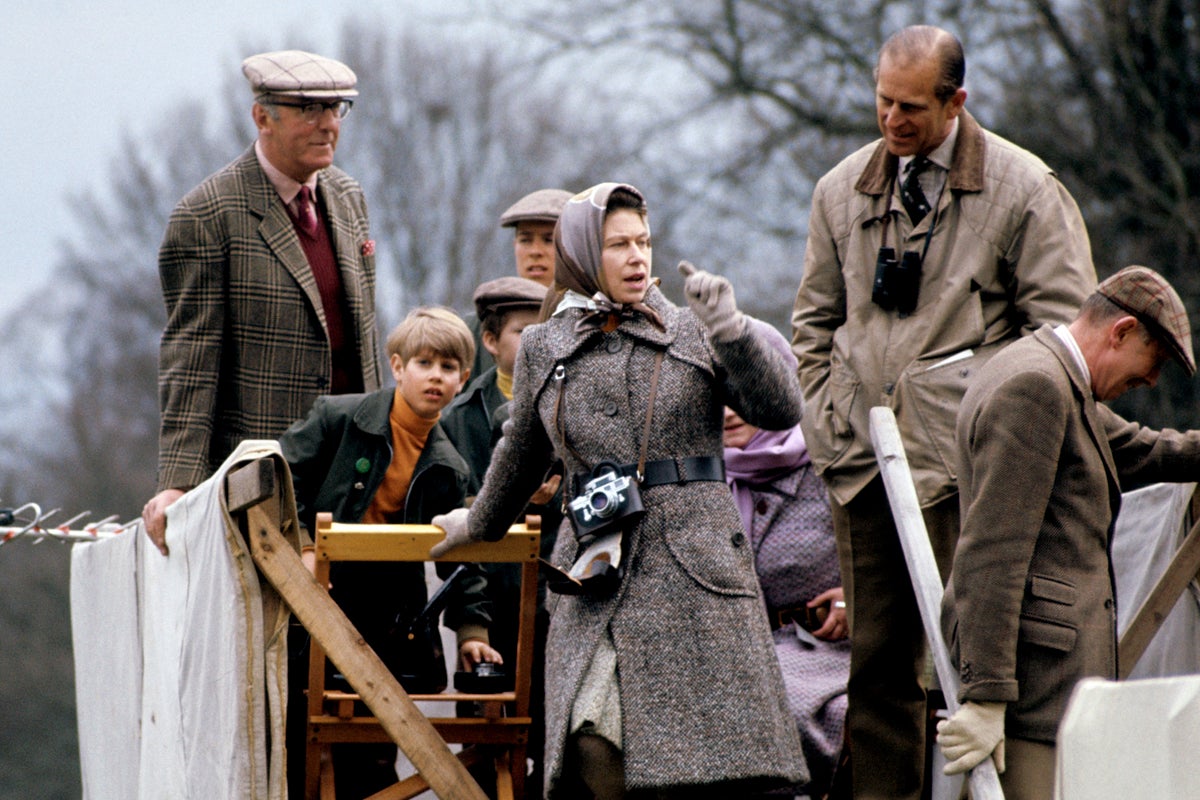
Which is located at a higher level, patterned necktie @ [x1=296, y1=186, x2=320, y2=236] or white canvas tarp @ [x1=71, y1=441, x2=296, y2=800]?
patterned necktie @ [x1=296, y1=186, x2=320, y2=236]

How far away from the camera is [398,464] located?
5.93m

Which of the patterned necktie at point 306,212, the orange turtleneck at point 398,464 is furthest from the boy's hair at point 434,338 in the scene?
the patterned necktie at point 306,212

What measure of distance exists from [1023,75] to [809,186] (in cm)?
Result: 290

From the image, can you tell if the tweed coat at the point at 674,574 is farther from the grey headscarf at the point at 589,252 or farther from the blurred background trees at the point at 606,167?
the blurred background trees at the point at 606,167

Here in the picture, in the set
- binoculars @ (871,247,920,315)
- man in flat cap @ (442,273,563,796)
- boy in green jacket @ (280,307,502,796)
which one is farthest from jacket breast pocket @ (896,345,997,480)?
boy in green jacket @ (280,307,502,796)

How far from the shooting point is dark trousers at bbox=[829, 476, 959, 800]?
547 centimetres

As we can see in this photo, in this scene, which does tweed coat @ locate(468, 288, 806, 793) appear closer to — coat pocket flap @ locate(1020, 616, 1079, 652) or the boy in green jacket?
coat pocket flap @ locate(1020, 616, 1079, 652)

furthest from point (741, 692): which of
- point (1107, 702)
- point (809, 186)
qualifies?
point (809, 186)

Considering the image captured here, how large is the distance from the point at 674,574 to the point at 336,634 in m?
0.83

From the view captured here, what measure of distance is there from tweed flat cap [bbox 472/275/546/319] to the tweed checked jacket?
1216 millimetres

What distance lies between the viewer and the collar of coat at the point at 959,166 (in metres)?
5.41

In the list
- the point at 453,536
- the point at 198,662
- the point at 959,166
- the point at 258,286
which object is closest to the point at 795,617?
the point at 453,536

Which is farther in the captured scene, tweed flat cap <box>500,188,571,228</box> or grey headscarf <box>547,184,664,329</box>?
tweed flat cap <box>500,188,571,228</box>

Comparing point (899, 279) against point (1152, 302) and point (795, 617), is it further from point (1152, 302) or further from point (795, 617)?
point (795, 617)
